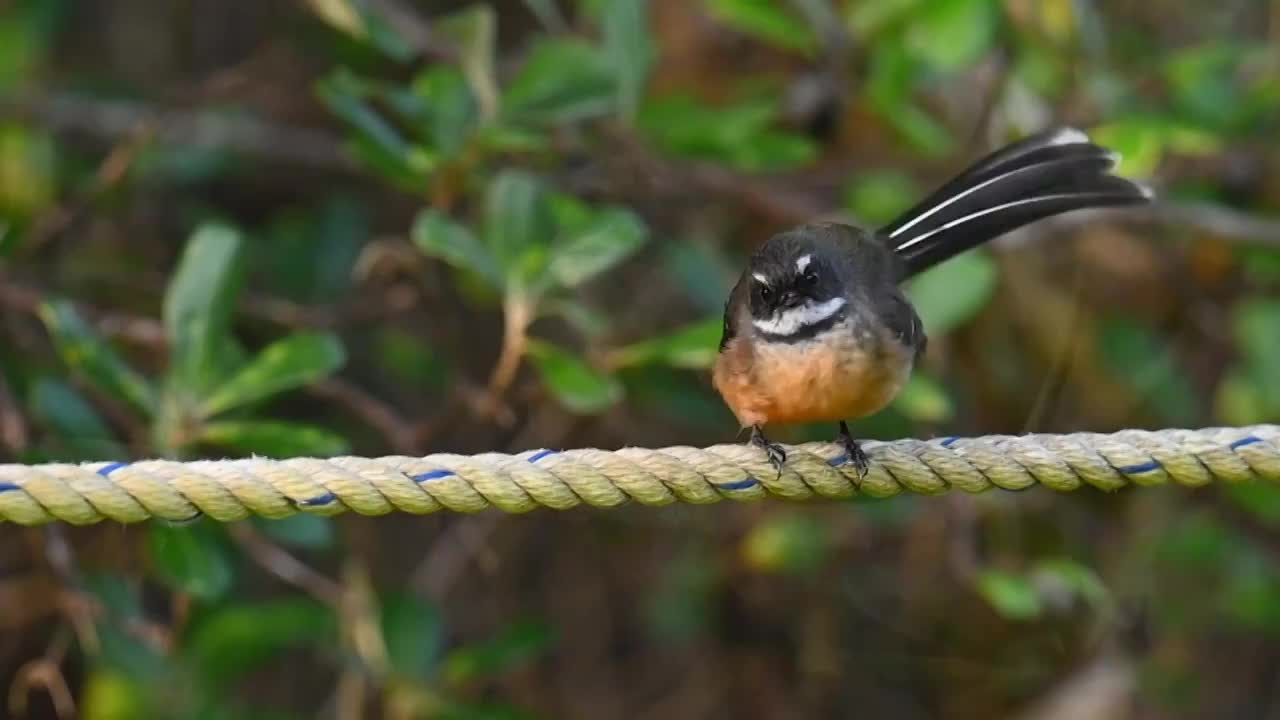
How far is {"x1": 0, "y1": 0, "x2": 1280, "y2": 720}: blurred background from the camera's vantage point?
353cm

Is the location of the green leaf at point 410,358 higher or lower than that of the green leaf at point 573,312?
lower

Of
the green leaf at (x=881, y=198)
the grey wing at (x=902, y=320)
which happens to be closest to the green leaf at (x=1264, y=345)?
the green leaf at (x=881, y=198)

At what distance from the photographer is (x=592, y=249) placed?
11.0 feet

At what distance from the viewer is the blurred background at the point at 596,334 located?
3529mm

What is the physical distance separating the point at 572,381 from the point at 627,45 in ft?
Result: 3.12

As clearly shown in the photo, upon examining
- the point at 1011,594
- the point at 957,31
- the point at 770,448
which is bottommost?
the point at 1011,594

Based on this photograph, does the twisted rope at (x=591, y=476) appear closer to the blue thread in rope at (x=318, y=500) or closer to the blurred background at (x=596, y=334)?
the blue thread in rope at (x=318, y=500)

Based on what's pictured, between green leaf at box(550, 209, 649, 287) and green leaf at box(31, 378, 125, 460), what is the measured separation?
1.00 m

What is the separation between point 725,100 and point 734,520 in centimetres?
142

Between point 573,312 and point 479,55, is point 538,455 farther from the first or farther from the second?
point 479,55

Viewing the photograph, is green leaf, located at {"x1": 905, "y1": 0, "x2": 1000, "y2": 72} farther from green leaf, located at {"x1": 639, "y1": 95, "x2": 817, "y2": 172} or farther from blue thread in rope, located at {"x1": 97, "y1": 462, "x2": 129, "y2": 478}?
blue thread in rope, located at {"x1": 97, "y1": 462, "x2": 129, "y2": 478}

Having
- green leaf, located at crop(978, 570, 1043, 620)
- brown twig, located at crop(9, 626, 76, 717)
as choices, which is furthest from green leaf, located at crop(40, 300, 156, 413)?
green leaf, located at crop(978, 570, 1043, 620)

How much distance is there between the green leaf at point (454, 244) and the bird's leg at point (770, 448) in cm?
67

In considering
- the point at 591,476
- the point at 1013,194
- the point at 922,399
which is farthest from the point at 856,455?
the point at 922,399
